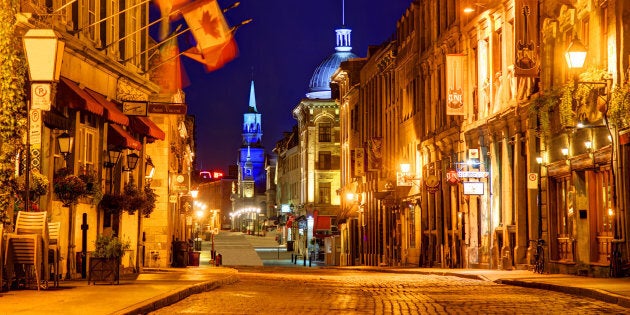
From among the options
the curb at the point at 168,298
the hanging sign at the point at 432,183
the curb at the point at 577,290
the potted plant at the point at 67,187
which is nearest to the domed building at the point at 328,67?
the hanging sign at the point at 432,183

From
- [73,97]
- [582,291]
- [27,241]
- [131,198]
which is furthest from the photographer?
[131,198]

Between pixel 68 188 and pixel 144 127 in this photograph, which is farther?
pixel 144 127

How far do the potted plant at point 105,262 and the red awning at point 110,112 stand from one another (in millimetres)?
5470

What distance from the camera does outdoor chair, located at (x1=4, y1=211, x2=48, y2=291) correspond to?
16.9m

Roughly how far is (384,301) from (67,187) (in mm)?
7544

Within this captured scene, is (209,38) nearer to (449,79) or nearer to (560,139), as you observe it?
(560,139)

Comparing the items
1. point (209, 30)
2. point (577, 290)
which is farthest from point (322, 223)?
point (577, 290)

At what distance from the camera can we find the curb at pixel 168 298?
14.0m

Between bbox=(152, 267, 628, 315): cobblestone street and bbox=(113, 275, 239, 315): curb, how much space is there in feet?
0.45

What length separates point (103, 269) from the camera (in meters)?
19.6

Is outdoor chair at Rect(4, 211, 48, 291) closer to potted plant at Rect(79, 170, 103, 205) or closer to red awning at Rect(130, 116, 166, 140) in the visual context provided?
potted plant at Rect(79, 170, 103, 205)

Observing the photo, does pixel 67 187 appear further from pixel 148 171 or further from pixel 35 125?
pixel 148 171

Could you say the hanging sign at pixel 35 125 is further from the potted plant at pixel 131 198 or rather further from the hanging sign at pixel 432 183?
the hanging sign at pixel 432 183

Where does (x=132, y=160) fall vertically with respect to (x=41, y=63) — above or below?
below
